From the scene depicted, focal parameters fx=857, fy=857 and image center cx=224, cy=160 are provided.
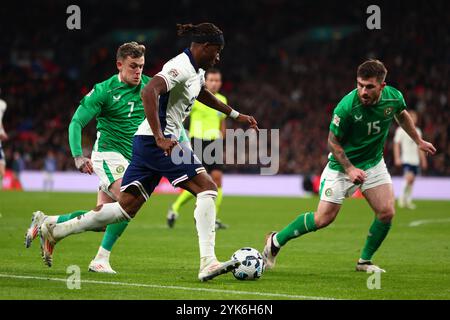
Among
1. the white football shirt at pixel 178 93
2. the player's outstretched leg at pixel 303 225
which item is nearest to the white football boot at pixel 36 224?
the white football shirt at pixel 178 93

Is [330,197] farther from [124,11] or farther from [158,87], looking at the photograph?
[124,11]

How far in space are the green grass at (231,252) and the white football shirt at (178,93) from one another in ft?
4.65

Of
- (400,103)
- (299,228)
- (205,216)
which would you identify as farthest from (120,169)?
(400,103)

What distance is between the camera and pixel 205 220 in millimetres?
7777

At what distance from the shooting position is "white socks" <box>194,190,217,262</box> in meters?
7.73

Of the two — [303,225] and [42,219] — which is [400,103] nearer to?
[303,225]

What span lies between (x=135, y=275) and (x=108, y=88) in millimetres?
1986

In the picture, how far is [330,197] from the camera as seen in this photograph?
893cm

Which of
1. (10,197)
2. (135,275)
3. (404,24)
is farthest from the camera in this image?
(404,24)

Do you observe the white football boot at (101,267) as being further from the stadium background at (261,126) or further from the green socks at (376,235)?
the green socks at (376,235)

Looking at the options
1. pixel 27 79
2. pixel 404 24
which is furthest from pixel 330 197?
pixel 27 79

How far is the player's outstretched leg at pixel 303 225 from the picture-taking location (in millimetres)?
8914
